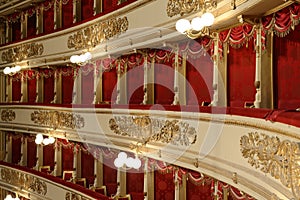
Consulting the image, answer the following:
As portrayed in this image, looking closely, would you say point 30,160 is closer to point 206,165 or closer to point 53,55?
point 53,55

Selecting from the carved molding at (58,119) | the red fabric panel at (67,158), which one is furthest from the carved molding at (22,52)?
the red fabric panel at (67,158)

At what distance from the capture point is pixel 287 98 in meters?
6.50

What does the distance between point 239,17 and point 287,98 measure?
49.0 inches

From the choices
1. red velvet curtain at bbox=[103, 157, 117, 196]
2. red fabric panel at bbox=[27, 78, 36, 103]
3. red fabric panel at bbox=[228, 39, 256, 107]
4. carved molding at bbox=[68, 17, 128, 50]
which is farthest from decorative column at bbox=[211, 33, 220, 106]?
red fabric panel at bbox=[27, 78, 36, 103]

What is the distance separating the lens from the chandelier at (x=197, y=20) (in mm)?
6090

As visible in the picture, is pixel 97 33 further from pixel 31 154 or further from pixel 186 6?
pixel 31 154

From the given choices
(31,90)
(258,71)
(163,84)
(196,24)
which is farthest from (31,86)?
(196,24)

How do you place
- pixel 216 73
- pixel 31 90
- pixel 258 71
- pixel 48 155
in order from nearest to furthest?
pixel 258 71 < pixel 216 73 < pixel 48 155 < pixel 31 90

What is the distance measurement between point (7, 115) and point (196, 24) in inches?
439

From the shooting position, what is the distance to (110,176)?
41.3 ft

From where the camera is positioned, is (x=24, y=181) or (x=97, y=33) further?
(x=24, y=181)

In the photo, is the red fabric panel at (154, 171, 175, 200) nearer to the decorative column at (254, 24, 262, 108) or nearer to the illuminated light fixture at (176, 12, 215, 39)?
the decorative column at (254, 24, 262, 108)

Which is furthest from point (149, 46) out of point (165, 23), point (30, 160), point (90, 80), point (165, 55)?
point (30, 160)

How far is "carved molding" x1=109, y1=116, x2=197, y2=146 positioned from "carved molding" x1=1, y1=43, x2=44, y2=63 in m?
4.52
